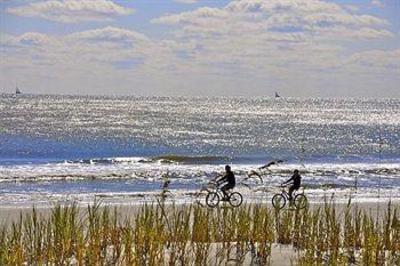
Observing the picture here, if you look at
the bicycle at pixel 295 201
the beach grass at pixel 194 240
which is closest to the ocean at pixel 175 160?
the bicycle at pixel 295 201

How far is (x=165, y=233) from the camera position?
33.7 ft

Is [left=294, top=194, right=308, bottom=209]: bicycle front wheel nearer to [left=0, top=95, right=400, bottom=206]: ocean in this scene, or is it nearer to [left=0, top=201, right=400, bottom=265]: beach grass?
[left=0, top=201, right=400, bottom=265]: beach grass

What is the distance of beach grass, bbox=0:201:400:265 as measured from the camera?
962cm

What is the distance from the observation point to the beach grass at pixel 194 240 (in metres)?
9.62

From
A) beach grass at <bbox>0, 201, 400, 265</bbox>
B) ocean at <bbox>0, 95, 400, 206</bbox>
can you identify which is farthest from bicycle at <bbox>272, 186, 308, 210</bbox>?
ocean at <bbox>0, 95, 400, 206</bbox>

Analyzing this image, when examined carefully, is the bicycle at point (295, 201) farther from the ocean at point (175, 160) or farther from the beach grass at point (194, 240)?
the ocean at point (175, 160)

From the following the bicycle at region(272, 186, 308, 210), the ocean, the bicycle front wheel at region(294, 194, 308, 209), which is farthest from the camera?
the ocean

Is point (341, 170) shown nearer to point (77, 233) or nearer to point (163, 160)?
point (163, 160)

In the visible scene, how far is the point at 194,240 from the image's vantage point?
1050 cm

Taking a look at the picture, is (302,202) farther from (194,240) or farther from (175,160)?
(175,160)

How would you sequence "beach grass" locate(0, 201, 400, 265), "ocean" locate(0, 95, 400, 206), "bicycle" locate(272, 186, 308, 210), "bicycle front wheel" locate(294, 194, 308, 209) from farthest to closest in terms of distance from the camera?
1. "ocean" locate(0, 95, 400, 206)
2. "bicycle" locate(272, 186, 308, 210)
3. "bicycle front wheel" locate(294, 194, 308, 209)
4. "beach grass" locate(0, 201, 400, 265)

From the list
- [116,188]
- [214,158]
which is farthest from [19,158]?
[116,188]

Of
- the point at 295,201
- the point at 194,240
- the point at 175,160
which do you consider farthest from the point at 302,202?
the point at 175,160

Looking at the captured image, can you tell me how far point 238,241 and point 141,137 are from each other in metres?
63.3
